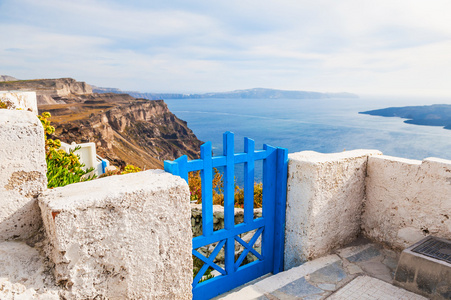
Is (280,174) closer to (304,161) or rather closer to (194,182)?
(304,161)

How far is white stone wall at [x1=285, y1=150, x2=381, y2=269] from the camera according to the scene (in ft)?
9.11

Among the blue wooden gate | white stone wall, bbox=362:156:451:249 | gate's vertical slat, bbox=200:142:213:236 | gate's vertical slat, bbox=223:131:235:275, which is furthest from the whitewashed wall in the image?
gate's vertical slat, bbox=200:142:213:236

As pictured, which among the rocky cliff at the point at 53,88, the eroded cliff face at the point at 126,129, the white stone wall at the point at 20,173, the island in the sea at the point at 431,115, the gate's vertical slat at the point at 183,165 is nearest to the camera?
the white stone wall at the point at 20,173

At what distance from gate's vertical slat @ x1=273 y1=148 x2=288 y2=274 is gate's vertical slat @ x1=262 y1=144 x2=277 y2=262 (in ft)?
0.15

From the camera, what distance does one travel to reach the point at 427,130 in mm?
86938

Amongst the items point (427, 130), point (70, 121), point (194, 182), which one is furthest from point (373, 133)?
point (194, 182)

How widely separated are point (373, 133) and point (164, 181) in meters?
89.1

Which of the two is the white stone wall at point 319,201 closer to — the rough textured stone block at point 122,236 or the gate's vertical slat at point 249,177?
the gate's vertical slat at point 249,177

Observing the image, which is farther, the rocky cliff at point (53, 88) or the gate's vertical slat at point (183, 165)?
the rocky cliff at point (53, 88)

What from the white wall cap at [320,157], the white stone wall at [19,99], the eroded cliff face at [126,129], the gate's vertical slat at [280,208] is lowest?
the eroded cliff face at [126,129]

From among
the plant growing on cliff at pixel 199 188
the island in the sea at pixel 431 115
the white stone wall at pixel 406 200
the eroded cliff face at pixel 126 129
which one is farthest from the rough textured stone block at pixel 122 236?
the island in the sea at pixel 431 115

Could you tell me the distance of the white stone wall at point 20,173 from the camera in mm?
1474

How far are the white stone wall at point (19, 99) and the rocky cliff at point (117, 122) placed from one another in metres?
34.0

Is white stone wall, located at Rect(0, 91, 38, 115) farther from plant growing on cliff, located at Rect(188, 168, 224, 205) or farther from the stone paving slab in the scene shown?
the stone paving slab
